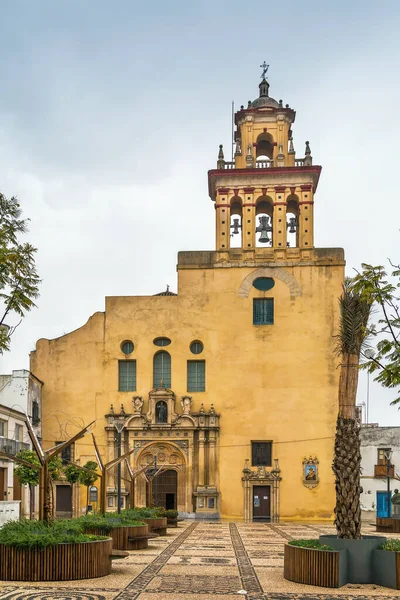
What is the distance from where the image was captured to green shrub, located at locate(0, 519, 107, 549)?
13.3 meters

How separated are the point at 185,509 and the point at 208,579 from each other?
84.2 feet

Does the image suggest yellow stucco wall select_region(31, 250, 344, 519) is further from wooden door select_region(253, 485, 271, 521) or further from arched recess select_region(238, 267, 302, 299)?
wooden door select_region(253, 485, 271, 521)

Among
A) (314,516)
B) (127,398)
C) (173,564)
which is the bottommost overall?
(314,516)

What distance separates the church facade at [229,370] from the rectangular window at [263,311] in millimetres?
55

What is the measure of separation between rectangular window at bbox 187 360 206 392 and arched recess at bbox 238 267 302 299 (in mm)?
4415

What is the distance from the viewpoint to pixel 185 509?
3938cm

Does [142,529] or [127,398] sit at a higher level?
[127,398]

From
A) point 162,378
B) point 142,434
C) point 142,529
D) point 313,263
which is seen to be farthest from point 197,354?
point 142,529

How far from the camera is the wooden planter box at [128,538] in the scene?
19.3 metres

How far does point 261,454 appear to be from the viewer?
1585 inches

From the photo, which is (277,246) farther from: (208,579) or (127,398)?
(208,579)

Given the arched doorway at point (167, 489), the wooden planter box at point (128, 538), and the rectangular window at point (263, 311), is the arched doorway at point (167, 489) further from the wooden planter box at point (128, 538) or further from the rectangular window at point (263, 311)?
the wooden planter box at point (128, 538)

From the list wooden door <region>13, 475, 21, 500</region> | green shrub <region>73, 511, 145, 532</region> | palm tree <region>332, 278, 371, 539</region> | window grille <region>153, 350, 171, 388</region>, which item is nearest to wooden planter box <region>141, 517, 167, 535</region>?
green shrub <region>73, 511, 145, 532</region>

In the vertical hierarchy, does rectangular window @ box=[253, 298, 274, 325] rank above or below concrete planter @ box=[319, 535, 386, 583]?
above
